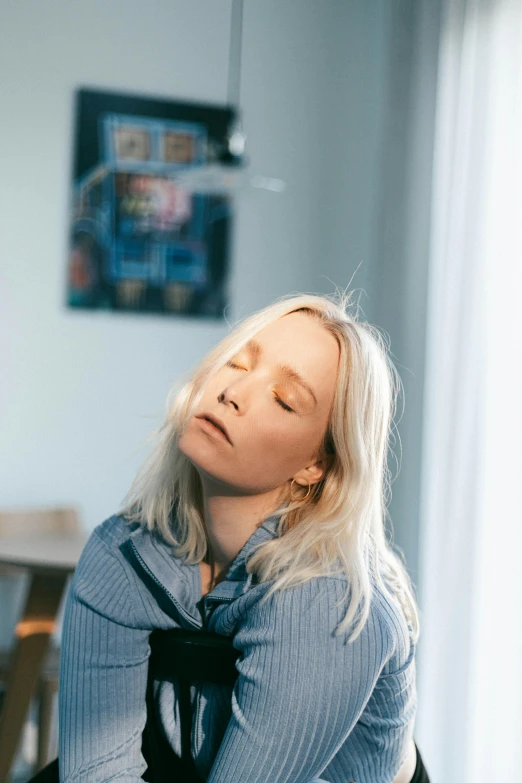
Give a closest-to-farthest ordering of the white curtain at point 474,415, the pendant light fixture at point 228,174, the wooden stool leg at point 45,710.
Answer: the white curtain at point 474,415 < the pendant light fixture at point 228,174 < the wooden stool leg at point 45,710

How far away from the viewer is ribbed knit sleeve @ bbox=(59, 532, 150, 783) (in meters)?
1.02

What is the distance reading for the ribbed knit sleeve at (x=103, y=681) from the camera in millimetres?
1022

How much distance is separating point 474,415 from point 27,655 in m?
1.29

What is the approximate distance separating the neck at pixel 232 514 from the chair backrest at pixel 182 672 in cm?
11

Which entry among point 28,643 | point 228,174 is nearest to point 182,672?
point 28,643

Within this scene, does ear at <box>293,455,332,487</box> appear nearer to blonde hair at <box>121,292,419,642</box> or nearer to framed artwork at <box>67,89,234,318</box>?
blonde hair at <box>121,292,419,642</box>

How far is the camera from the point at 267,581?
0.96 metres

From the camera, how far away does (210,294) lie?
3072 millimetres

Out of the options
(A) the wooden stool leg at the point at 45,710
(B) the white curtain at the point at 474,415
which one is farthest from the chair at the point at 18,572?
(B) the white curtain at the point at 474,415

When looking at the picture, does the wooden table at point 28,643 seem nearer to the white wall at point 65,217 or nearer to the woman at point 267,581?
the white wall at point 65,217

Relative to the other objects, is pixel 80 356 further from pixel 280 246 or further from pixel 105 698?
pixel 105 698

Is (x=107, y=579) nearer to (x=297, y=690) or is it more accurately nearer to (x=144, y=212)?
(x=297, y=690)

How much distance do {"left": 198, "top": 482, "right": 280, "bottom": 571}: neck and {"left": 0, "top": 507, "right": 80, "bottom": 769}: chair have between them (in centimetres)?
152

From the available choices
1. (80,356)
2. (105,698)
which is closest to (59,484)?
(80,356)
